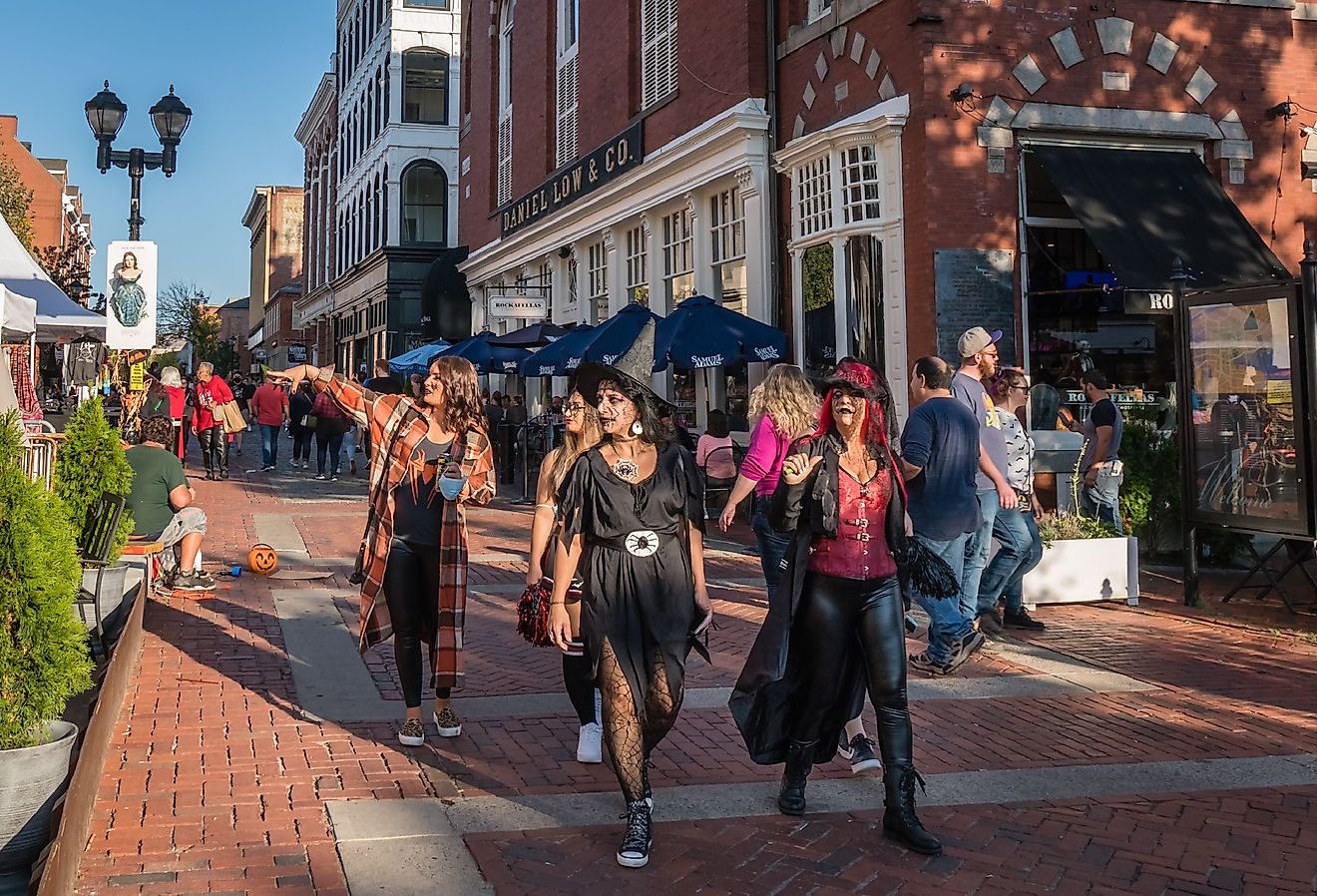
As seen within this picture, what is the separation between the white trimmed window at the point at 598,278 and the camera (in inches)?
908

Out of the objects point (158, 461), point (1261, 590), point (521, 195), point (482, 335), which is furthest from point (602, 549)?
point (521, 195)

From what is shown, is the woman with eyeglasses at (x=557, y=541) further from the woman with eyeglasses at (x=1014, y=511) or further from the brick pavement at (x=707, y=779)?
the woman with eyeglasses at (x=1014, y=511)

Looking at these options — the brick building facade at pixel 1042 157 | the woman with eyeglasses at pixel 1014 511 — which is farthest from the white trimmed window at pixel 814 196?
the woman with eyeglasses at pixel 1014 511

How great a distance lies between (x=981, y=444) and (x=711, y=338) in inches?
284

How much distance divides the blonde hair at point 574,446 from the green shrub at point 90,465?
424 centimetres

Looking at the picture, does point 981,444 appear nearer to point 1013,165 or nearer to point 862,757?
point 862,757

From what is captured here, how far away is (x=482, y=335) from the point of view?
2148 centimetres

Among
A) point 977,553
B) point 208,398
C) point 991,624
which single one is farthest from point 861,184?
point 208,398

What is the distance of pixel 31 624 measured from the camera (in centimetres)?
455

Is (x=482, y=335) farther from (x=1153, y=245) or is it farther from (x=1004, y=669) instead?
(x=1004, y=669)

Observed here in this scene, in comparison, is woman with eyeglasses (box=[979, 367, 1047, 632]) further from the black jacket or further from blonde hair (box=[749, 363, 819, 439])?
the black jacket

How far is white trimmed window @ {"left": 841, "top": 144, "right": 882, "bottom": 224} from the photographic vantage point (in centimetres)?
1330

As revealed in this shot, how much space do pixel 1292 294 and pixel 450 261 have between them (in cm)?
2761

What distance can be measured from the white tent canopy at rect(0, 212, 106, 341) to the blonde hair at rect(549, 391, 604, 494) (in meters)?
8.64
